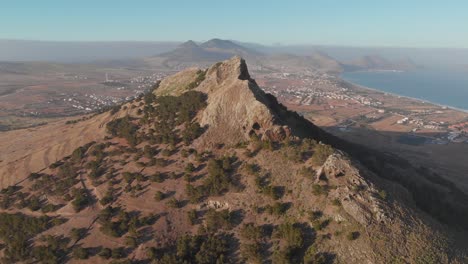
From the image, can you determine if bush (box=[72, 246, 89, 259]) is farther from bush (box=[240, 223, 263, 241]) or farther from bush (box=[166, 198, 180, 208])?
bush (box=[240, 223, 263, 241])

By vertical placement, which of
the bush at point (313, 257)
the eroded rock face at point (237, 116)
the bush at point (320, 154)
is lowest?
the bush at point (313, 257)

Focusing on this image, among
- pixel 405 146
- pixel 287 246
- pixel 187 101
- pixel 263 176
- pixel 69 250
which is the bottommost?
pixel 405 146

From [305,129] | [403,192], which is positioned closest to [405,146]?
[305,129]

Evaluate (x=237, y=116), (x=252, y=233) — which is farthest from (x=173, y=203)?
(x=237, y=116)

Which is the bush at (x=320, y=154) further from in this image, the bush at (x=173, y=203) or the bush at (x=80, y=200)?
the bush at (x=80, y=200)

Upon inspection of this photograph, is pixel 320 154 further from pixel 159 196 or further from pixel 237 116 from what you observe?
pixel 159 196

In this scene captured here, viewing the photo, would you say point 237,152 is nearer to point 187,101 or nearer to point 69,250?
point 187,101

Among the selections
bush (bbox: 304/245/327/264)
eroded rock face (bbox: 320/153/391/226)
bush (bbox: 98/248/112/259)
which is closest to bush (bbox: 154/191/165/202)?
bush (bbox: 98/248/112/259)

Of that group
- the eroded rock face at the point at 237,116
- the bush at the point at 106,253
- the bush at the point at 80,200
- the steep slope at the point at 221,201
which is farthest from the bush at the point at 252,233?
the bush at the point at 80,200

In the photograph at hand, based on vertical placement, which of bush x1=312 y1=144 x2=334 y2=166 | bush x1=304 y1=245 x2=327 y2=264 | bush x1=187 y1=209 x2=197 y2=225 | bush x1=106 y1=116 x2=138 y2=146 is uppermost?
bush x1=312 y1=144 x2=334 y2=166
